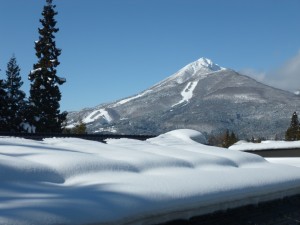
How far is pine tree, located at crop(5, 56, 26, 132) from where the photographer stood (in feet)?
101

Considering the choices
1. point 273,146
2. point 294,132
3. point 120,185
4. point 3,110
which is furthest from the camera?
point 294,132

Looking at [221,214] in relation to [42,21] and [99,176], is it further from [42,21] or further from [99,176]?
[42,21]

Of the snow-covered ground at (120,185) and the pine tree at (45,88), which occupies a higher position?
the pine tree at (45,88)

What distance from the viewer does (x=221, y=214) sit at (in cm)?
385

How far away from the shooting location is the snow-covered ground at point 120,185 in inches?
96.1

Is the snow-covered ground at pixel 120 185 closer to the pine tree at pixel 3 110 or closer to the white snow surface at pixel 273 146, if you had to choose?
the white snow surface at pixel 273 146

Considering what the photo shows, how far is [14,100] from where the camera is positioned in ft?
105

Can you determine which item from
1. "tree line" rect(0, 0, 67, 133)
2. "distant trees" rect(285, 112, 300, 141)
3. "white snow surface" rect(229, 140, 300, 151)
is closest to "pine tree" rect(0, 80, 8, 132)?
"tree line" rect(0, 0, 67, 133)

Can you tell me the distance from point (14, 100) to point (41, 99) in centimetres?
281

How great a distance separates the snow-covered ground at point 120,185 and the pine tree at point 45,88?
26.2 metres

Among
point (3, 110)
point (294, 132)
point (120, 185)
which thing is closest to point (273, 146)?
point (120, 185)

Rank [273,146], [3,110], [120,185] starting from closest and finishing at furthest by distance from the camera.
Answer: [120,185], [273,146], [3,110]

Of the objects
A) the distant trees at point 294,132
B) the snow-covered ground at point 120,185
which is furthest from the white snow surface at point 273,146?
the distant trees at point 294,132

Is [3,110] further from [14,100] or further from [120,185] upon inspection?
[120,185]
